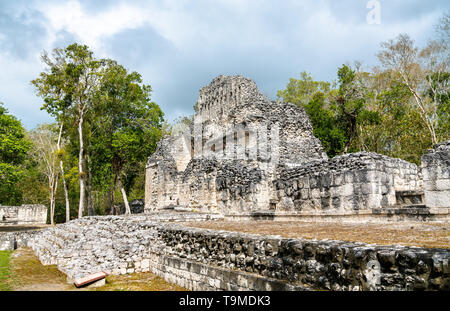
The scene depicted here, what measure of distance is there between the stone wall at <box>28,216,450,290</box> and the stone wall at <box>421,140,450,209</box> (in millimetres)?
4902

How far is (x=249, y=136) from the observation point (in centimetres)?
1925

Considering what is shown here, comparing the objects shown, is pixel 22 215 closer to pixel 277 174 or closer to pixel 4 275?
pixel 4 275

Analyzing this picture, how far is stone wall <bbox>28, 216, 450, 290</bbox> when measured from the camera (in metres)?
2.62

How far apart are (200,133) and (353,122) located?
1159 cm

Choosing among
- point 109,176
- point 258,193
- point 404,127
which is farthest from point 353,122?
point 109,176

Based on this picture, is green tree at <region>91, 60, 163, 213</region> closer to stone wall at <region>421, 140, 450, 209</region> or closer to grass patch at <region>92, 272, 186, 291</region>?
grass patch at <region>92, 272, 186, 291</region>

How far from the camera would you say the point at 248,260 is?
421 cm

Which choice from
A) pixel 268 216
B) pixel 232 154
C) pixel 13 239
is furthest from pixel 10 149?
pixel 268 216

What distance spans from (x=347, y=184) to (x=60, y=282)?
23.0 feet

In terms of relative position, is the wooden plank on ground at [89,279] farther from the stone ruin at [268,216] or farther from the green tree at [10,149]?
the green tree at [10,149]

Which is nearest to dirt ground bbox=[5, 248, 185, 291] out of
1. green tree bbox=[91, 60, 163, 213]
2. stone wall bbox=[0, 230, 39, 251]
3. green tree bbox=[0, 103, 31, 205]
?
stone wall bbox=[0, 230, 39, 251]

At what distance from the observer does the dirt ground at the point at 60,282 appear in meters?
5.74
